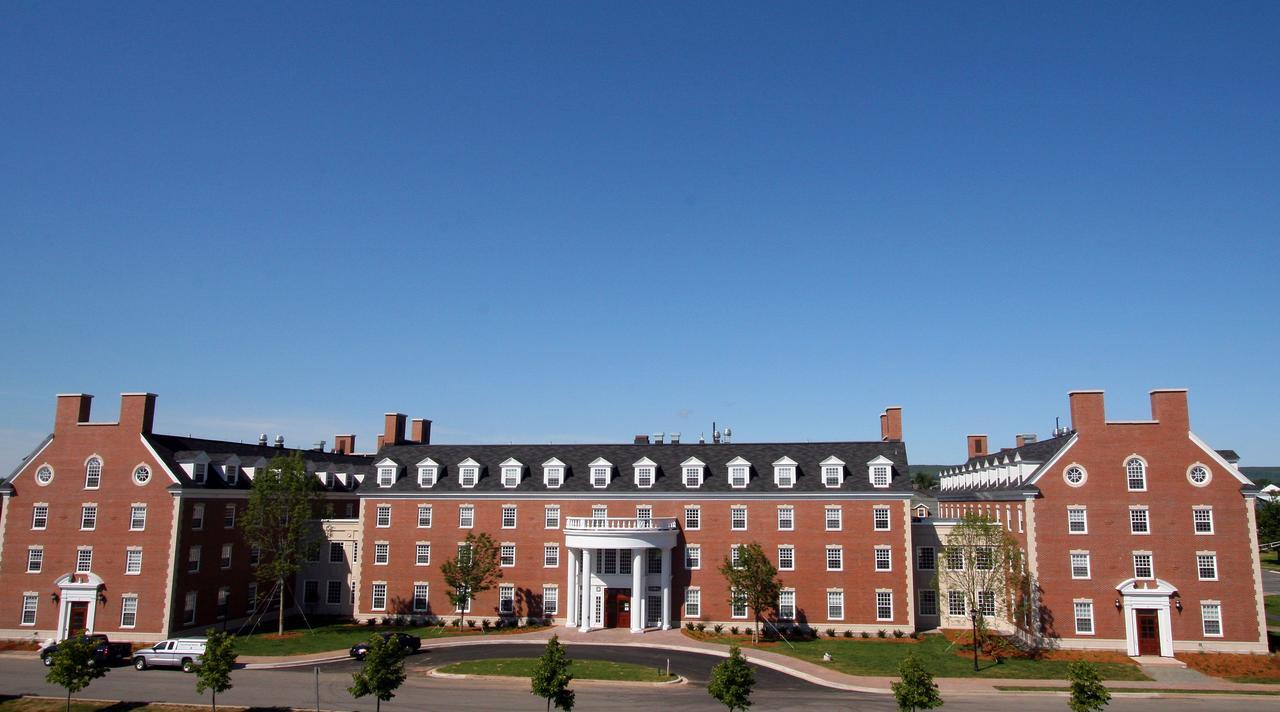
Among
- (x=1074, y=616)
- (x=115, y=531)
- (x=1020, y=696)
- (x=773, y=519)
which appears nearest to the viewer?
(x=1020, y=696)

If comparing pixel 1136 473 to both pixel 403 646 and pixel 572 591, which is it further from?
pixel 403 646

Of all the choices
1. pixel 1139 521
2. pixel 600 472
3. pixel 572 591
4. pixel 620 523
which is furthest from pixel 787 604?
pixel 1139 521

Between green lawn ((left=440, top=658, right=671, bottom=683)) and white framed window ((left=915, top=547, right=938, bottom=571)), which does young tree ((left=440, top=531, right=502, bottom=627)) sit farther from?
white framed window ((left=915, top=547, right=938, bottom=571))

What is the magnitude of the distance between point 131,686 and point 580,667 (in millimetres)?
21330

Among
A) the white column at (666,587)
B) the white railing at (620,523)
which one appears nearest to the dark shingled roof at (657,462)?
the white railing at (620,523)

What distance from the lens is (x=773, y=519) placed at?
184 ft

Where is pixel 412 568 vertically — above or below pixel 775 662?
above

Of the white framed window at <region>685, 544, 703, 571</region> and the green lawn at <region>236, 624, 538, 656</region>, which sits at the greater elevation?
the white framed window at <region>685, 544, 703, 571</region>

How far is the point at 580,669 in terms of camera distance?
4272 centimetres

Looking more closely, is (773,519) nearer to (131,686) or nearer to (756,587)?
(756,587)

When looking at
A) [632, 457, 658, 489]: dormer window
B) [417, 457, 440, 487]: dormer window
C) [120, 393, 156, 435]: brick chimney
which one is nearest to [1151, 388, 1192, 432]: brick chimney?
[632, 457, 658, 489]: dormer window

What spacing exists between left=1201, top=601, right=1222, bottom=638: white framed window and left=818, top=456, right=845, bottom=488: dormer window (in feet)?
69.3

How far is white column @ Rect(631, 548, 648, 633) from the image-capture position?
53.9 meters

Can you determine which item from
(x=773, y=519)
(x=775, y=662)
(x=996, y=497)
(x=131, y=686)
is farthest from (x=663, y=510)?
(x=131, y=686)
